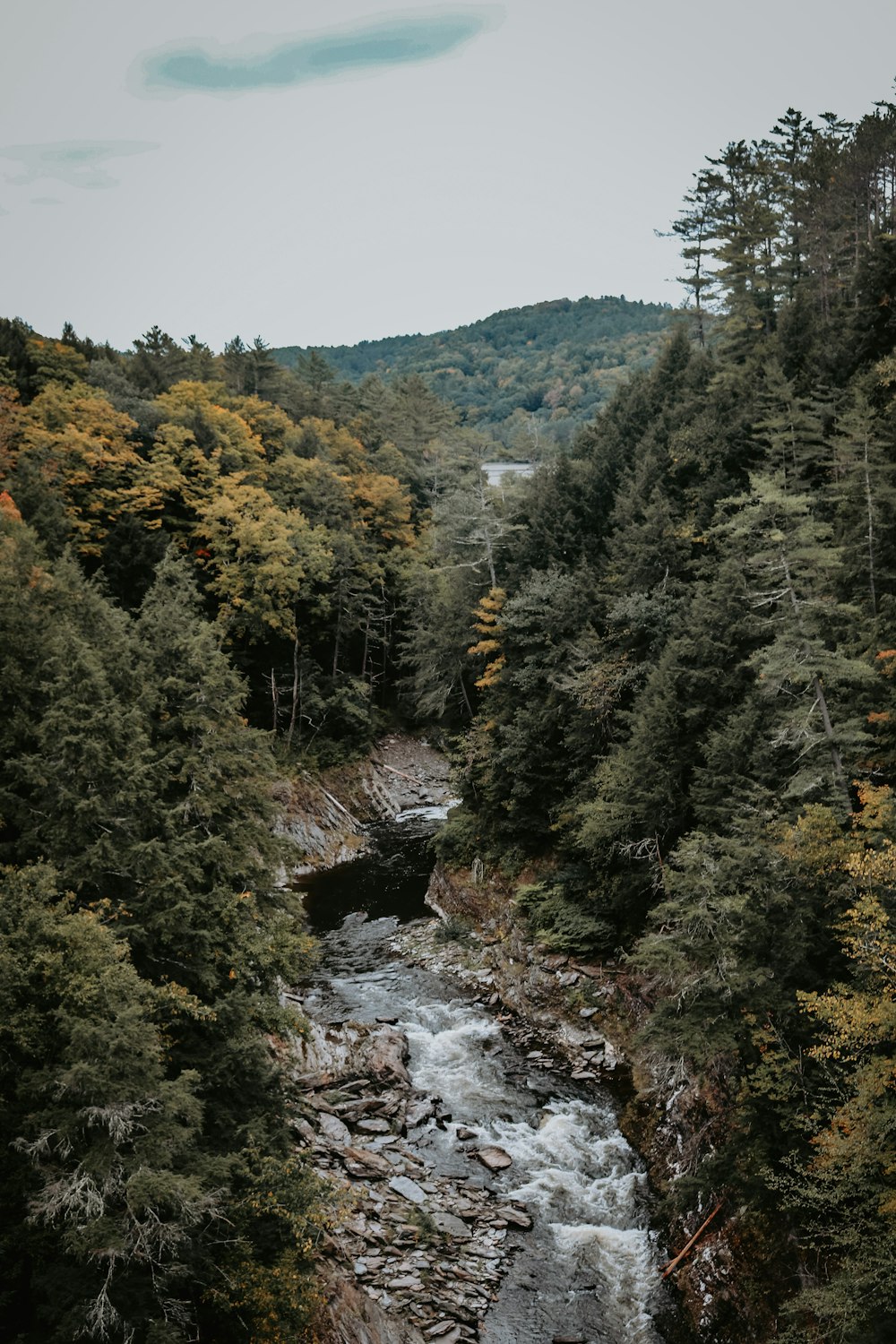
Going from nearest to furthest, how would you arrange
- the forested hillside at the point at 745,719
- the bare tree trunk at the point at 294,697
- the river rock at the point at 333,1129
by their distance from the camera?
the forested hillside at the point at 745,719 → the river rock at the point at 333,1129 → the bare tree trunk at the point at 294,697

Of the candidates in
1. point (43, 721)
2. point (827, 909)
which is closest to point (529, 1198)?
point (827, 909)

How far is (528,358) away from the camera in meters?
141

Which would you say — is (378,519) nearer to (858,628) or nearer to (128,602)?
(128,602)

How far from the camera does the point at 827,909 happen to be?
1313 cm

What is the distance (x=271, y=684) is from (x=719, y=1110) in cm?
3067

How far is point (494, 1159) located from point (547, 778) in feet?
43.2

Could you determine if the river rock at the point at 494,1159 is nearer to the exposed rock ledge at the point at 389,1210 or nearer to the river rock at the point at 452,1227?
the exposed rock ledge at the point at 389,1210

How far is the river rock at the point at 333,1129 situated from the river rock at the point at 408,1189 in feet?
5.17

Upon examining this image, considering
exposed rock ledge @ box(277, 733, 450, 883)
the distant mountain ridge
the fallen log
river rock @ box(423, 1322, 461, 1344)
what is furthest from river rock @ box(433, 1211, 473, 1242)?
the distant mountain ridge

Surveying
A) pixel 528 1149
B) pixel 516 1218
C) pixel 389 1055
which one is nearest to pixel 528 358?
pixel 389 1055

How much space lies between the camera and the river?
1335cm

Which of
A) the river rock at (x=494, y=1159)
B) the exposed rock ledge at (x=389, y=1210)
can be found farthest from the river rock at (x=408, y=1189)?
the river rock at (x=494, y=1159)

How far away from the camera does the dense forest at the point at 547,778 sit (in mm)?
10477

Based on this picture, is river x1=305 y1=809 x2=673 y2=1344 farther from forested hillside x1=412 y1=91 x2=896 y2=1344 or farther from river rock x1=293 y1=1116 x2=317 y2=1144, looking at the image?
river rock x1=293 y1=1116 x2=317 y2=1144
